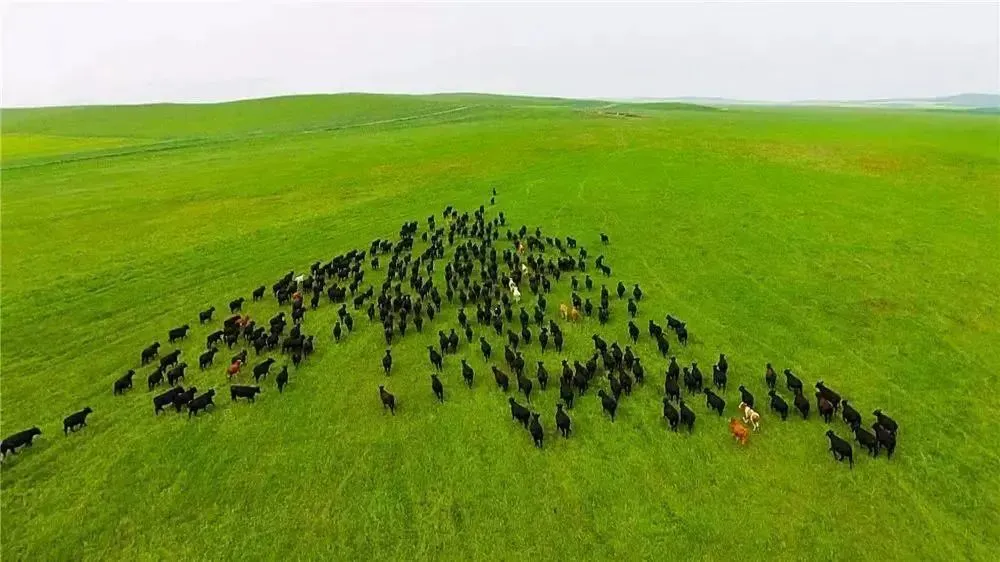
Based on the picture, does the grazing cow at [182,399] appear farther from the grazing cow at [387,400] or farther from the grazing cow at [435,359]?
the grazing cow at [435,359]

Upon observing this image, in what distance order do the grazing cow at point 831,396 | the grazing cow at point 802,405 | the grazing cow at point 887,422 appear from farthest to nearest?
the grazing cow at point 831,396, the grazing cow at point 802,405, the grazing cow at point 887,422

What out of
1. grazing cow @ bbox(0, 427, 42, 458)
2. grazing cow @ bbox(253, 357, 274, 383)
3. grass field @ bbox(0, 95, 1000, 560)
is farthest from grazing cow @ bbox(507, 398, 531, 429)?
grazing cow @ bbox(0, 427, 42, 458)

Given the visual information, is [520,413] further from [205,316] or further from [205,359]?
[205,316]

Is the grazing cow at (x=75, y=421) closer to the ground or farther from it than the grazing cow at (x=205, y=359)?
closer to the ground

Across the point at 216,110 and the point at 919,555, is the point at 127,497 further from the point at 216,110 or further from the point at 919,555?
the point at 216,110

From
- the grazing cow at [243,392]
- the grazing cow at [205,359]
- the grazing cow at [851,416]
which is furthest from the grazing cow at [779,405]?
the grazing cow at [205,359]

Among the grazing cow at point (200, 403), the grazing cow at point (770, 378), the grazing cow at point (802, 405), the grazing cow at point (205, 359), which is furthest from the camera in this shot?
the grazing cow at point (205, 359)
